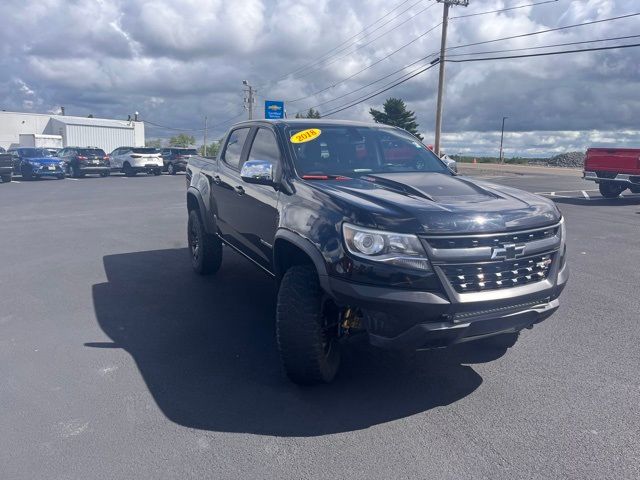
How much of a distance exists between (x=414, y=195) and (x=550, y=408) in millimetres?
1602

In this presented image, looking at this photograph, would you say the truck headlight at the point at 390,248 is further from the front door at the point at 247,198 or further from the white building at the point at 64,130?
the white building at the point at 64,130

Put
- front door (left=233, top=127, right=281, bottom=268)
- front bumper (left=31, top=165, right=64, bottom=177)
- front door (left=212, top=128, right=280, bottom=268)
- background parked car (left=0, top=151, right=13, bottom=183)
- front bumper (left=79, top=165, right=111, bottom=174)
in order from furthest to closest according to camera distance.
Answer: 1. front bumper (left=79, top=165, right=111, bottom=174)
2. front bumper (left=31, top=165, right=64, bottom=177)
3. background parked car (left=0, top=151, right=13, bottom=183)
4. front door (left=212, top=128, right=280, bottom=268)
5. front door (left=233, top=127, right=281, bottom=268)

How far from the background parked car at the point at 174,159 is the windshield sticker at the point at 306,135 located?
94.7 ft

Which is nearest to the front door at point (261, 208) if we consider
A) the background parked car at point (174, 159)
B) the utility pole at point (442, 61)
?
the utility pole at point (442, 61)

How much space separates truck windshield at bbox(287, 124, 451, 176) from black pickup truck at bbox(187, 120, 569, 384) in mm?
20

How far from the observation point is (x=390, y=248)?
3402mm

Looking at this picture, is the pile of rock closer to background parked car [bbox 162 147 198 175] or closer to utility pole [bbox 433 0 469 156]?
utility pole [bbox 433 0 469 156]

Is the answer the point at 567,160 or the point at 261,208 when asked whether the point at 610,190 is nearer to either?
the point at 261,208

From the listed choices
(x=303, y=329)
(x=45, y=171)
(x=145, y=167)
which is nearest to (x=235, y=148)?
(x=303, y=329)

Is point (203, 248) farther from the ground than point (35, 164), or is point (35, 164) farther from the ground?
point (35, 164)

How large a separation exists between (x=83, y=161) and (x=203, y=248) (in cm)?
2477

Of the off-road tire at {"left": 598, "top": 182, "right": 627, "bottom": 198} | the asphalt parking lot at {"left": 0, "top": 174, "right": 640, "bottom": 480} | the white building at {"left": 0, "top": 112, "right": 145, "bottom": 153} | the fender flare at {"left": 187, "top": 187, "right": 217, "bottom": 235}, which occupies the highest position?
the white building at {"left": 0, "top": 112, "right": 145, "bottom": 153}

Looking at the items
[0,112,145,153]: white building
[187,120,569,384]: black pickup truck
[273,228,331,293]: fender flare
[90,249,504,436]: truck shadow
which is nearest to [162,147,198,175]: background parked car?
[0,112,145,153]: white building

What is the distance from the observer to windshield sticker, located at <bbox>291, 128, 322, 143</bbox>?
4871 mm
